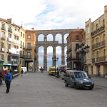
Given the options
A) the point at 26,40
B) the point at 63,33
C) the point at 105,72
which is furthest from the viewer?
the point at 63,33

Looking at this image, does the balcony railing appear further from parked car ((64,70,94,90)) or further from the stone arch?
the stone arch

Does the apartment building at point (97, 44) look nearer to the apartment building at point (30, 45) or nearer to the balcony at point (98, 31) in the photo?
the balcony at point (98, 31)

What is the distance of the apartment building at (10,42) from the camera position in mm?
97688

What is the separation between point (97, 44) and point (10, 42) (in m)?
38.1

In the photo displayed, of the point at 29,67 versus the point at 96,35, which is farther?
the point at 29,67

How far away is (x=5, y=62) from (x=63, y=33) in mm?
39599

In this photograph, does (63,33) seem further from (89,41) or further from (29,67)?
(89,41)

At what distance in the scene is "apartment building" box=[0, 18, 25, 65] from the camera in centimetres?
9769

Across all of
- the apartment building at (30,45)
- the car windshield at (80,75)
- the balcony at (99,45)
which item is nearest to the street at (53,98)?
the car windshield at (80,75)

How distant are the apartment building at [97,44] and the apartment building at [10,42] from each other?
86.3 feet

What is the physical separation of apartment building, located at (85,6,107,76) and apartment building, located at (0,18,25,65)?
2632 centimetres

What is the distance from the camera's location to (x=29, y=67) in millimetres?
Result: 129250

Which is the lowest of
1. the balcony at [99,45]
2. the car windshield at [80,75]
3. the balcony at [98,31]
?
the car windshield at [80,75]

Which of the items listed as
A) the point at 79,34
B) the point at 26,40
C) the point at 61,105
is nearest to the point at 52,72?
the point at 79,34
